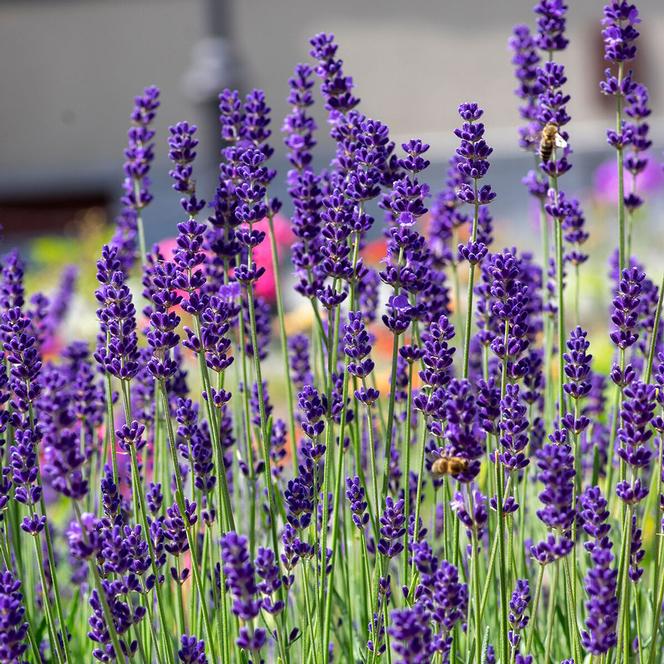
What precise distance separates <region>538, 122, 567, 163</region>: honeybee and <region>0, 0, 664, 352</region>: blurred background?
15883 millimetres

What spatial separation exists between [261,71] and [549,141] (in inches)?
665

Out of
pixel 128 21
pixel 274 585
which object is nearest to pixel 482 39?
pixel 128 21

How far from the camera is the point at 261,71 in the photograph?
18.8m

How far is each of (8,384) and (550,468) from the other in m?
1.13

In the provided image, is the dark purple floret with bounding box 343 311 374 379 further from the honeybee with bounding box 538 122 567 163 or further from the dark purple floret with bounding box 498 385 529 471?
the honeybee with bounding box 538 122 567 163

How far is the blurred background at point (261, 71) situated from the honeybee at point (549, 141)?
52.1ft

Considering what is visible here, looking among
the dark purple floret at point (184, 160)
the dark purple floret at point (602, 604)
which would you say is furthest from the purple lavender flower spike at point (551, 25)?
the dark purple floret at point (602, 604)

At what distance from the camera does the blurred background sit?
61.0 ft

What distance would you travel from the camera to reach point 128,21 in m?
18.9

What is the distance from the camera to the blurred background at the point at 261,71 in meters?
18.6

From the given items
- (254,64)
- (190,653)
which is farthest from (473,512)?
(254,64)

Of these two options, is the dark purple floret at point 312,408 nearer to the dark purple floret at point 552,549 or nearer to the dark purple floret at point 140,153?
the dark purple floret at point 552,549

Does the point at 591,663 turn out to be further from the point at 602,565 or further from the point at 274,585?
the point at 274,585

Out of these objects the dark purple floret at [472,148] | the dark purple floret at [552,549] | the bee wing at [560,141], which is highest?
the bee wing at [560,141]
